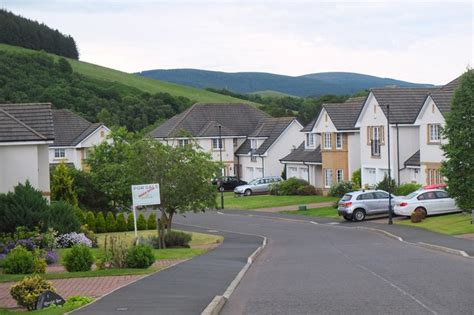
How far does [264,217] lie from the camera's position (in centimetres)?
5928

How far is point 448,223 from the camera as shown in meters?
43.8

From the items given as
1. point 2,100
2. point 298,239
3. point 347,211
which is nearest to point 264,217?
point 347,211

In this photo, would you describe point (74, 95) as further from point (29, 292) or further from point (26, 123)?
point (29, 292)

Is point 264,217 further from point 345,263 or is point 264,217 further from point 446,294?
point 446,294

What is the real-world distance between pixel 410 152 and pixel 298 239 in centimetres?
2191

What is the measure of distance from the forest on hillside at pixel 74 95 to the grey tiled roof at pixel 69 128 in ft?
67.1

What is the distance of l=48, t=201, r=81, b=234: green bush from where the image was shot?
36125mm

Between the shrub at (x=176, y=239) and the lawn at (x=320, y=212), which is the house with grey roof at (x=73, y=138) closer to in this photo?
the lawn at (x=320, y=212)

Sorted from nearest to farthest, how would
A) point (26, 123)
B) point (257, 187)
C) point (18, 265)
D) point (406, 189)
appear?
point (18, 265) < point (26, 123) < point (406, 189) < point (257, 187)

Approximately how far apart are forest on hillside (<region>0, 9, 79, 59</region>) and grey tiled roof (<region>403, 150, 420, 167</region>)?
123 metres

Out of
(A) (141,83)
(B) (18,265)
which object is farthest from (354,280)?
(A) (141,83)

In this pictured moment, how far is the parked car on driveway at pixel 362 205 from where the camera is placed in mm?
51844

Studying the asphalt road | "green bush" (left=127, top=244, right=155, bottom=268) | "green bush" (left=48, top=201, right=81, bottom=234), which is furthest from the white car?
"green bush" (left=127, top=244, right=155, bottom=268)

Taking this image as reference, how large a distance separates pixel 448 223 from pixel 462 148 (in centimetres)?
355
